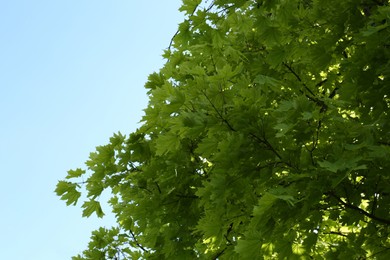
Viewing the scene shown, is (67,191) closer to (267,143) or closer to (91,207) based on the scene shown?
(91,207)

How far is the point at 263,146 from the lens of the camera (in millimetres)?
3146

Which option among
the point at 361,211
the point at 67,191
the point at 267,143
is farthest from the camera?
the point at 67,191

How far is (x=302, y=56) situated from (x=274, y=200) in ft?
7.88

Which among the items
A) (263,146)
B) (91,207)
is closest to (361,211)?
Result: (263,146)

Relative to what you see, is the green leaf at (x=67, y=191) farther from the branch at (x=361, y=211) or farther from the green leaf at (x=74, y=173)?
the branch at (x=361, y=211)

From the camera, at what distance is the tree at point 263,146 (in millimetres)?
3039

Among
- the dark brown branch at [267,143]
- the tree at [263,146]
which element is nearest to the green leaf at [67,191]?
the tree at [263,146]

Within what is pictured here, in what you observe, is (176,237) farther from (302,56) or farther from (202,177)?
(302,56)

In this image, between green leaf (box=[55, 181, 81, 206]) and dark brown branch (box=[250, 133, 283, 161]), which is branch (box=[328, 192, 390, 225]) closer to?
dark brown branch (box=[250, 133, 283, 161])

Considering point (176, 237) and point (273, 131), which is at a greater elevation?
point (176, 237)

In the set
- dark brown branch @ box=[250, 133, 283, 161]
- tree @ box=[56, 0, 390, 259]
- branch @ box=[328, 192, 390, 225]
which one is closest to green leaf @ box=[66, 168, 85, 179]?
tree @ box=[56, 0, 390, 259]

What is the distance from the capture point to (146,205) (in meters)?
4.39

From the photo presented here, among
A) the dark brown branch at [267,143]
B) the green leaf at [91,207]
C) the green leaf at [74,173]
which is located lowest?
the dark brown branch at [267,143]

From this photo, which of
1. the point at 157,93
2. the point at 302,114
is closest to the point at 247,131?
the point at 302,114
